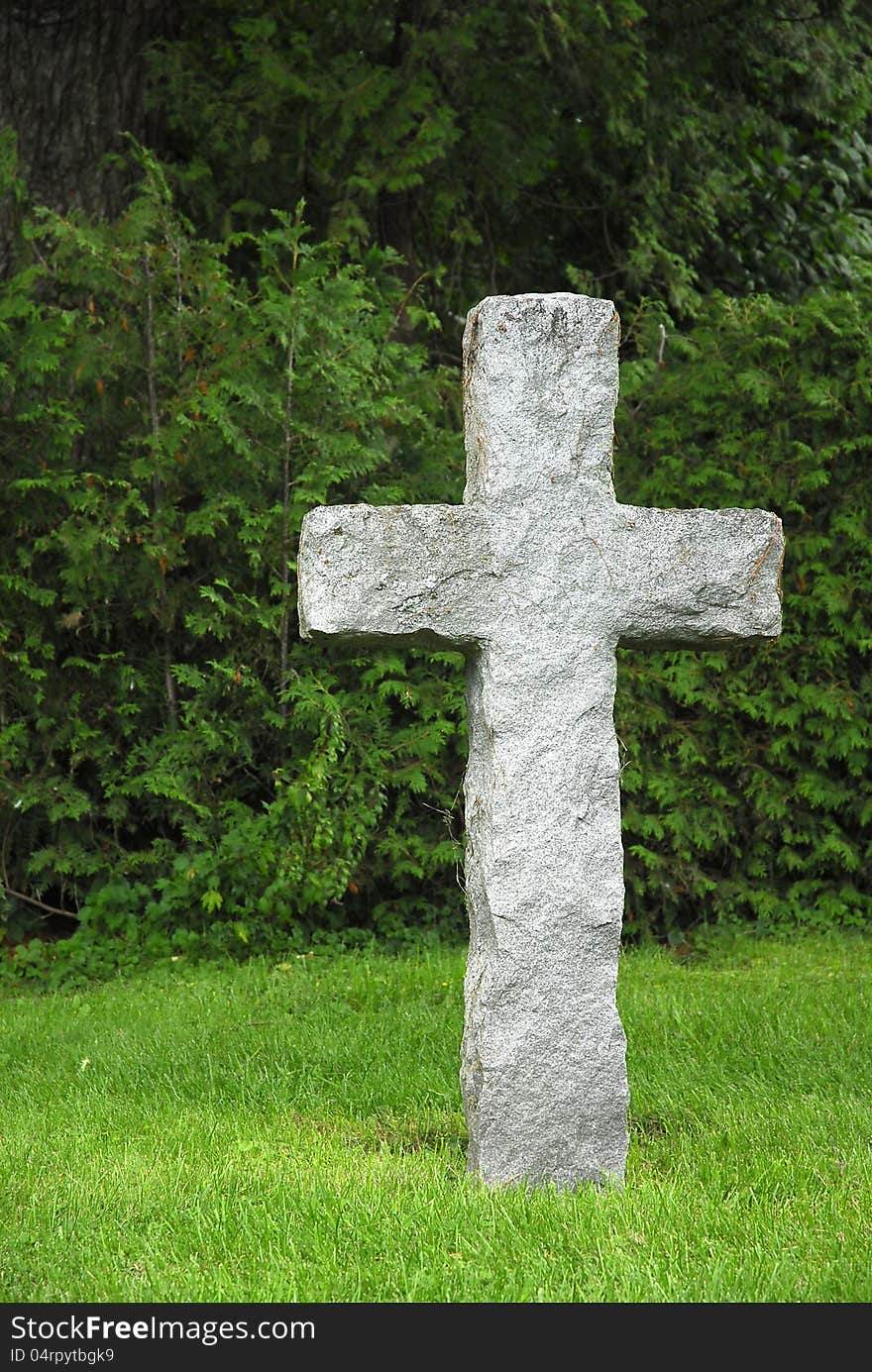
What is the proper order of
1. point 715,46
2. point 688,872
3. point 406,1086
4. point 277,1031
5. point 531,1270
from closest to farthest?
point 531,1270, point 406,1086, point 277,1031, point 688,872, point 715,46

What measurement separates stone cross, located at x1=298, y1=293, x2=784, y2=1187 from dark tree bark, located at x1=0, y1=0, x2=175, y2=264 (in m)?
4.54

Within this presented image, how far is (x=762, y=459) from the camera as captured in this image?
23.1 ft

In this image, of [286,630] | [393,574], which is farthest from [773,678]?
[393,574]

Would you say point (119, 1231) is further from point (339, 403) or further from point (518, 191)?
point (518, 191)

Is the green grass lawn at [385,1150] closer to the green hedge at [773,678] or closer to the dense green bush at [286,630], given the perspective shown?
the dense green bush at [286,630]

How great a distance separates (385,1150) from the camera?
389 cm

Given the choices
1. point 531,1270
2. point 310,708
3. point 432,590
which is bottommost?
point 531,1270

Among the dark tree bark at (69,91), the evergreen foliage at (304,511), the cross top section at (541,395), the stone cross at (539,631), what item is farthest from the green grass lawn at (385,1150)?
the dark tree bark at (69,91)

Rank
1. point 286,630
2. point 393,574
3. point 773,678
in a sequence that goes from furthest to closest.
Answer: point 773,678 < point 286,630 < point 393,574

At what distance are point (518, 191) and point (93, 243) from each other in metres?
3.07

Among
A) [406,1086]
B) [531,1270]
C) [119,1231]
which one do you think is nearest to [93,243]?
[406,1086]

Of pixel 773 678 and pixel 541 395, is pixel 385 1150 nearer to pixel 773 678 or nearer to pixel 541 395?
pixel 541 395

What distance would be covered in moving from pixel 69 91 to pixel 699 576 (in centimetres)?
543

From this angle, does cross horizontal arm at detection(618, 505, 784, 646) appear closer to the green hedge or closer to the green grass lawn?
the green grass lawn
